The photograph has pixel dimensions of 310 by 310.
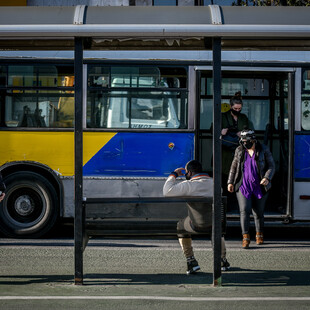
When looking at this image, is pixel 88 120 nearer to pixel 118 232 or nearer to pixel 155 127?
pixel 155 127

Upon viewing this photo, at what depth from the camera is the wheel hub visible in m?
10.5

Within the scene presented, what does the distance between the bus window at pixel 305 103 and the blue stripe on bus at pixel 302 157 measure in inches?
8.0

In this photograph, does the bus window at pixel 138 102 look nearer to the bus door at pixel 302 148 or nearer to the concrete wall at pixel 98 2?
the bus door at pixel 302 148

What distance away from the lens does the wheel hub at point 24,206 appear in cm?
1052

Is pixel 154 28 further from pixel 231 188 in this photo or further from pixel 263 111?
pixel 263 111

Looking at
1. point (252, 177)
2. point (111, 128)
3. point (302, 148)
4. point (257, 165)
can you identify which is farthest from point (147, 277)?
point (302, 148)

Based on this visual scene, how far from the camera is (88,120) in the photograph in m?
10.4

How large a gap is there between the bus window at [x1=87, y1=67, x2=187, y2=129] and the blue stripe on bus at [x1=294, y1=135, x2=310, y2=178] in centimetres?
186

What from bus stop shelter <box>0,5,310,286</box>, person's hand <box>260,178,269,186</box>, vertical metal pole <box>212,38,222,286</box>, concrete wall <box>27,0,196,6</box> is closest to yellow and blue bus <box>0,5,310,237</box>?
person's hand <box>260,178,269,186</box>

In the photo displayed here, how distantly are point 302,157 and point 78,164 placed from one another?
472cm

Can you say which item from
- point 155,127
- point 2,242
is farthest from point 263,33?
point 2,242

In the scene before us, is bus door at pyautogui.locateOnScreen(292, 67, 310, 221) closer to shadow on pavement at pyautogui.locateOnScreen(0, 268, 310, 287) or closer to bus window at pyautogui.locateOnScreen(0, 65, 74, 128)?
shadow on pavement at pyautogui.locateOnScreen(0, 268, 310, 287)

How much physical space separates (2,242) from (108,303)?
4.18 metres

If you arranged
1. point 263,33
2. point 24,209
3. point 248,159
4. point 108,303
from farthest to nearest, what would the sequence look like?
1. point 24,209
2. point 248,159
3. point 263,33
4. point 108,303
